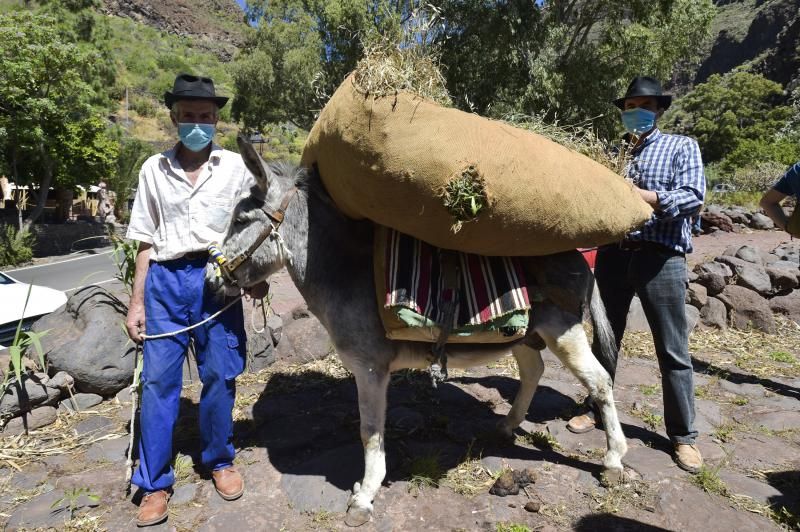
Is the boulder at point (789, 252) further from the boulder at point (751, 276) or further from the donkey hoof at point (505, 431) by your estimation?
the donkey hoof at point (505, 431)

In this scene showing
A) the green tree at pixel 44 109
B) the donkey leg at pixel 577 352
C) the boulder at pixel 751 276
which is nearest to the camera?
the donkey leg at pixel 577 352

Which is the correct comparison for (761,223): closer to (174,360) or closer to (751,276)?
(751,276)

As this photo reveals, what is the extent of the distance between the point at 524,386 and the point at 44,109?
1710 cm

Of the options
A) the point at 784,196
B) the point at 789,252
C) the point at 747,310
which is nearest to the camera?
the point at 784,196

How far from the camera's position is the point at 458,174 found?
2488mm

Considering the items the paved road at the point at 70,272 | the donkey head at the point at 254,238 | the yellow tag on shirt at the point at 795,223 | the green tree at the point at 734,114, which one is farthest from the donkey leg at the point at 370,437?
the green tree at the point at 734,114

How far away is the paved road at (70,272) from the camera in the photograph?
1283 cm

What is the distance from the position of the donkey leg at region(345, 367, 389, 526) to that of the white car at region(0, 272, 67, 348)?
14.1 feet

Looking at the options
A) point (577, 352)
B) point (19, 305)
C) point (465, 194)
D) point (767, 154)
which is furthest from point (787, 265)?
point (767, 154)

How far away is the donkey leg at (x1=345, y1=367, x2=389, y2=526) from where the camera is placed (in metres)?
3.05

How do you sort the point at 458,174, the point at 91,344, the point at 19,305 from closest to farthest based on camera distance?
the point at 458,174
the point at 91,344
the point at 19,305

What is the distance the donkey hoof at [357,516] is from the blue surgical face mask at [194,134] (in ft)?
8.40

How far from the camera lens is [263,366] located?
5.44m

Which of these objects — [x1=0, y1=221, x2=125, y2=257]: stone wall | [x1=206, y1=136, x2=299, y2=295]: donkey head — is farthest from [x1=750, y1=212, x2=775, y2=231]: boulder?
[x1=0, y1=221, x2=125, y2=257]: stone wall
